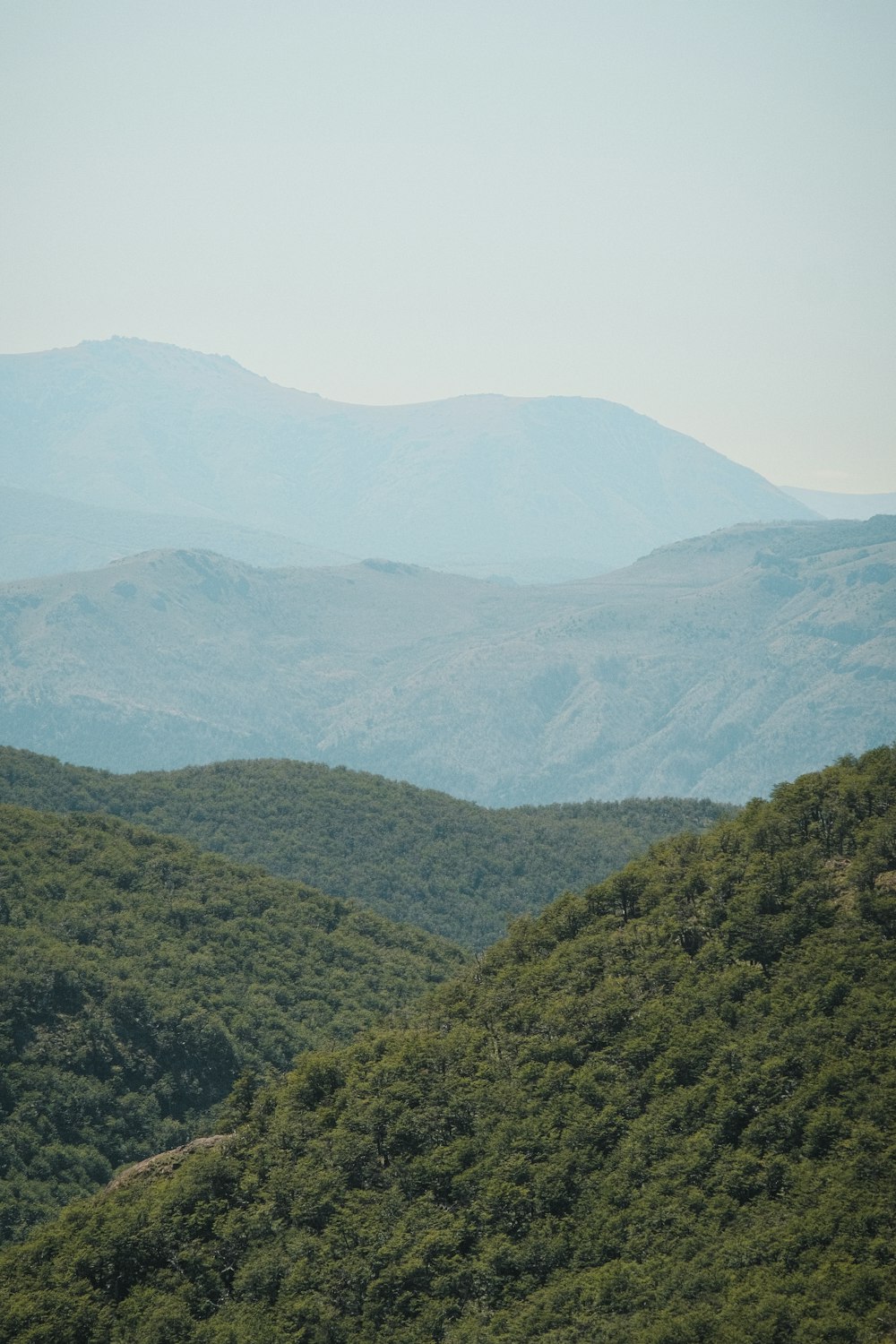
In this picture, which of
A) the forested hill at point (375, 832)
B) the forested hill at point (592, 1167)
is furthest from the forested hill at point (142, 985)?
the forested hill at point (375, 832)

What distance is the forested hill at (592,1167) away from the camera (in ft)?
119

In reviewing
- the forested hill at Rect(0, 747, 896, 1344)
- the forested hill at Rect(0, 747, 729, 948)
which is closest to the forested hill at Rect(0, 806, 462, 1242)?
the forested hill at Rect(0, 747, 896, 1344)

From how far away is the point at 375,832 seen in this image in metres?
170

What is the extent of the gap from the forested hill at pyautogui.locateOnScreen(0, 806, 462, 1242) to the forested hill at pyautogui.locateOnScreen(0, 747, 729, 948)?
45.8 m

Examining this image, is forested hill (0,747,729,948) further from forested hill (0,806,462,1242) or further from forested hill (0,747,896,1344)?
forested hill (0,747,896,1344)

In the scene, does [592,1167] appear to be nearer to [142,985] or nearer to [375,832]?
[142,985]

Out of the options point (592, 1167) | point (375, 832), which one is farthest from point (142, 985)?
point (375, 832)

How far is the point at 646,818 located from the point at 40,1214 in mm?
134625

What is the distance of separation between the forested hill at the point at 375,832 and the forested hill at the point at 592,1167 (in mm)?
96657

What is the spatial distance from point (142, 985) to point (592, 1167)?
43951mm

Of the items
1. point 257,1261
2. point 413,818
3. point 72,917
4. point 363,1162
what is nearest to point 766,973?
point 363,1162

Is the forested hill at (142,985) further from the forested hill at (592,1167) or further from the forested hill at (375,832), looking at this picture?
the forested hill at (375,832)

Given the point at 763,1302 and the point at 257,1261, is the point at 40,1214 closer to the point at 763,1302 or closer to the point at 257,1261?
the point at 257,1261

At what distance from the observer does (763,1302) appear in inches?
1289
